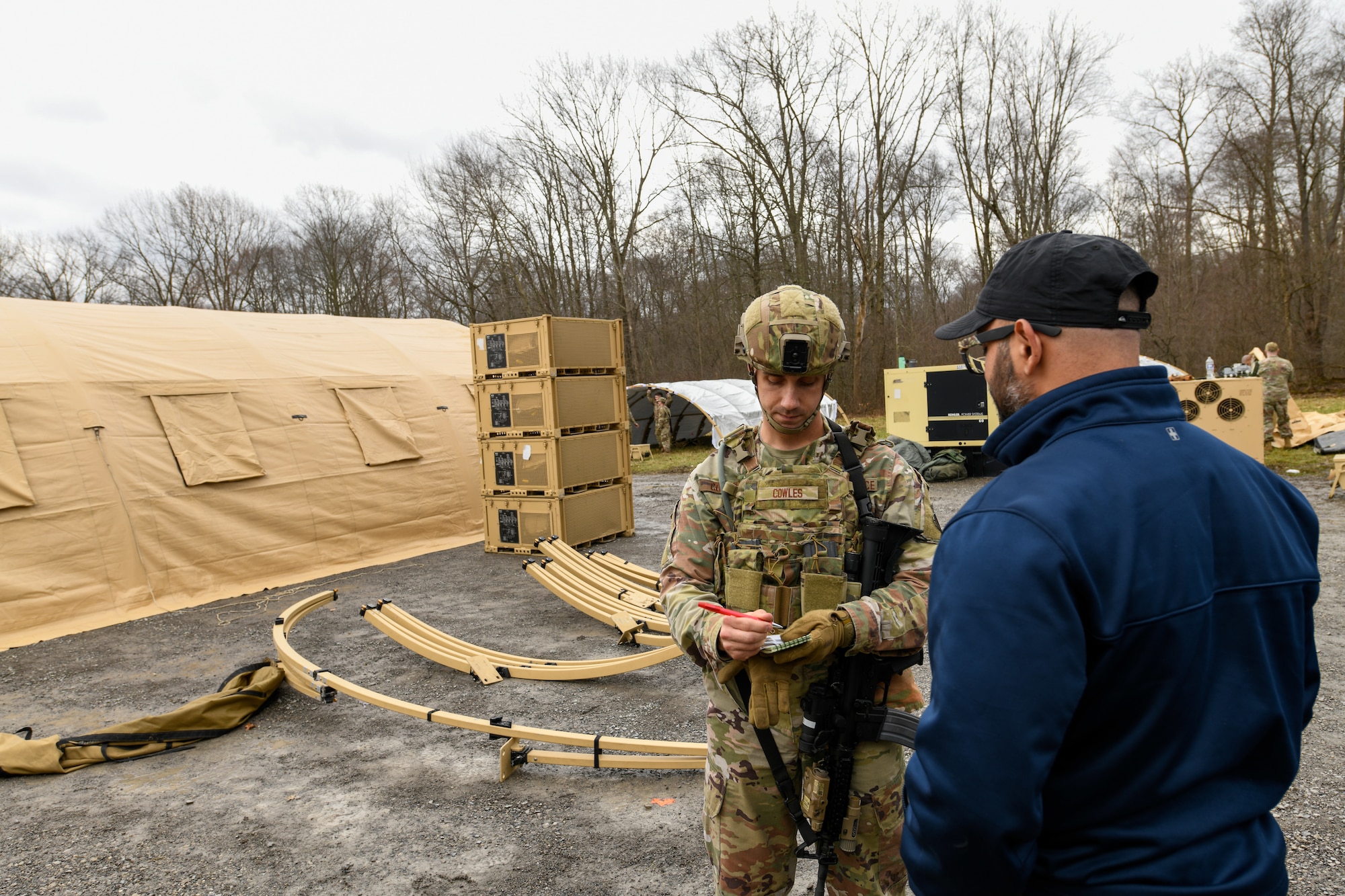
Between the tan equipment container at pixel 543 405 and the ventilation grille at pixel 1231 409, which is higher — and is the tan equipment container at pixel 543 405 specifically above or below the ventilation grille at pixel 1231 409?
above

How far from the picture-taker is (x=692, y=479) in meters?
2.48

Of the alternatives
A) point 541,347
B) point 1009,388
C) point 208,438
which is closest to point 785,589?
point 1009,388

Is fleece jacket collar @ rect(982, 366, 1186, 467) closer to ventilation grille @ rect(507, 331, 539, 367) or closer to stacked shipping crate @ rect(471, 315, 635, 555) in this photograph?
stacked shipping crate @ rect(471, 315, 635, 555)

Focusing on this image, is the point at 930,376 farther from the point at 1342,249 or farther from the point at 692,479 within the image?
the point at 1342,249

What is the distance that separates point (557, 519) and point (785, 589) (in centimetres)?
792

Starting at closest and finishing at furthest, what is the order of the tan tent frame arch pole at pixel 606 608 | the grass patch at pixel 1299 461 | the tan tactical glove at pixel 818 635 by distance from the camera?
1. the tan tactical glove at pixel 818 635
2. the tan tent frame arch pole at pixel 606 608
3. the grass patch at pixel 1299 461

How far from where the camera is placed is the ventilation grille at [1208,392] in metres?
11.7

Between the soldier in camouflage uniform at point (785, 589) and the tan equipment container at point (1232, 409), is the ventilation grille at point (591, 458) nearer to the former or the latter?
the soldier in camouflage uniform at point (785, 589)

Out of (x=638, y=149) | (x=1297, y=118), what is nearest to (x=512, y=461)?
(x=638, y=149)

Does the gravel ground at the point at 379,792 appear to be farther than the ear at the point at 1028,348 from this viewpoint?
Yes

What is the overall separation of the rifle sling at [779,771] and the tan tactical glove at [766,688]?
0.08 m

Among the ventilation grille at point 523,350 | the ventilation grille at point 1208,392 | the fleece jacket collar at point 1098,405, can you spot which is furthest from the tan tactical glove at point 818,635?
the ventilation grille at point 1208,392

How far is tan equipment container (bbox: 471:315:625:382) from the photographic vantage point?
32.9ft

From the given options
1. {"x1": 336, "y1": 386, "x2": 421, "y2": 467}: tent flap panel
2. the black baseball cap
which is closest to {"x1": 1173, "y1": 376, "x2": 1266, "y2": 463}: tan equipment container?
{"x1": 336, "y1": 386, "x2": 421, "y2": 467}: tent flap panel
